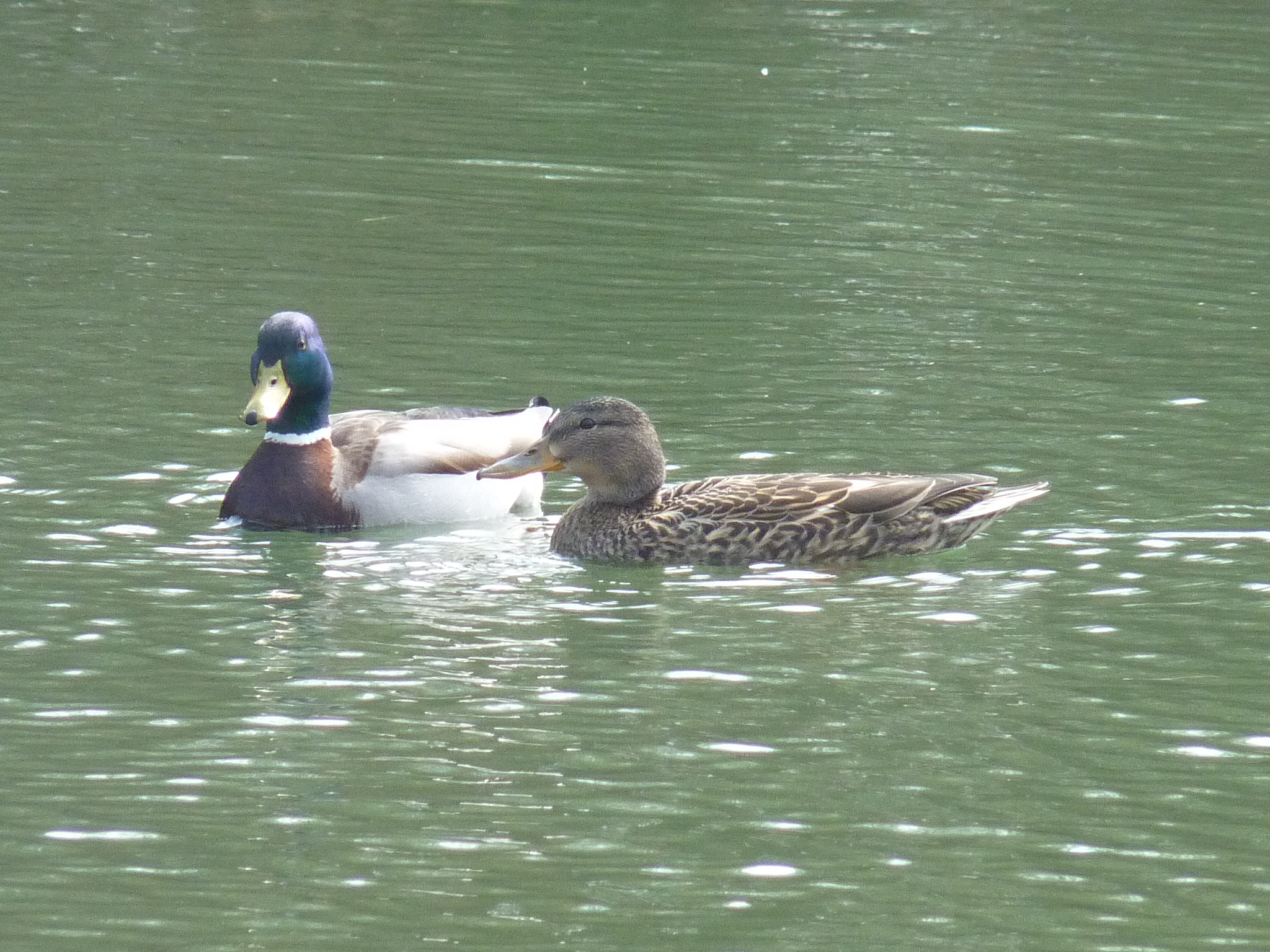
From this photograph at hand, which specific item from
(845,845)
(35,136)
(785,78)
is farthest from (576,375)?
(785,78)

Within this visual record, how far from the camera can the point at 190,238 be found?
17.5 m

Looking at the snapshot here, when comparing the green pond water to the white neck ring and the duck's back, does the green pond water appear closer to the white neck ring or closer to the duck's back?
the duck's back

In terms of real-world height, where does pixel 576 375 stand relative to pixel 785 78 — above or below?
below

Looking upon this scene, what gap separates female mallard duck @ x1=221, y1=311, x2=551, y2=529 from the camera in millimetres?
11469

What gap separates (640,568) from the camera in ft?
36.1

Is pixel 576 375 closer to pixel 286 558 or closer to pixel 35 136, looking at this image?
pixel 286 558

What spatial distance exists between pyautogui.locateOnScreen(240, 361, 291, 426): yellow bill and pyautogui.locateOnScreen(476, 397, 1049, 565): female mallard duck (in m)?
1.08

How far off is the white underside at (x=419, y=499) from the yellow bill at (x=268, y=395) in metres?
0.54

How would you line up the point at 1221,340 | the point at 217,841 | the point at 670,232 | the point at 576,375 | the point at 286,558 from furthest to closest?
1. the point at 670,232
2. the point at 1221,340
3. the point at 576,375
4. the point at 286,558
5. the point at 217,841

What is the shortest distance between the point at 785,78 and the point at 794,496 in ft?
49.4

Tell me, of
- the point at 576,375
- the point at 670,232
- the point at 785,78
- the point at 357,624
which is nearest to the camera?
the point at 357,624

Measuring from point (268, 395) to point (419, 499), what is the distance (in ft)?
2.87

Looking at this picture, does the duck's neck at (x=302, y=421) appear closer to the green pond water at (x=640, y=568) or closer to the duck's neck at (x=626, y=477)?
the green pond water at (x=640, y=568)

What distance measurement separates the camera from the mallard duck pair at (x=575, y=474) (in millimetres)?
10953
